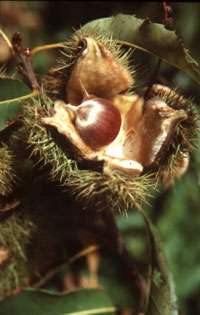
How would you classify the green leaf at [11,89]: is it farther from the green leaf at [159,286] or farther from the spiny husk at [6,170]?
the green leaf at [159,286]

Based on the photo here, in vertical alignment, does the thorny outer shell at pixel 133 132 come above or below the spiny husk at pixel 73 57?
below

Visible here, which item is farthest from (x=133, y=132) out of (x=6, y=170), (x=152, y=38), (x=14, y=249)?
(x=14, y=249)

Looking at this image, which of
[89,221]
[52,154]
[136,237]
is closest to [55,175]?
[52,154]

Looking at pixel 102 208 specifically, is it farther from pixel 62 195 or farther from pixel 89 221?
pixel 89 221

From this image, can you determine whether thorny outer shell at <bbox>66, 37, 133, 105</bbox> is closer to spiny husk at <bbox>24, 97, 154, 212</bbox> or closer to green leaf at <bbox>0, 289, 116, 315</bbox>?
spiny husk at <bbox>24, 97, 154, 212</bbox>

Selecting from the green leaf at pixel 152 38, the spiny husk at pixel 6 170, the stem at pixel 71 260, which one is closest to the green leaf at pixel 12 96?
the spiny husk at pixel 6 170

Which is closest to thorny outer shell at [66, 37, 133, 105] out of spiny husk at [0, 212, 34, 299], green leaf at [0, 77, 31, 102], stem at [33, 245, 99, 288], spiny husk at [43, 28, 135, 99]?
spiny husk at [43, 28, 135, 99]
